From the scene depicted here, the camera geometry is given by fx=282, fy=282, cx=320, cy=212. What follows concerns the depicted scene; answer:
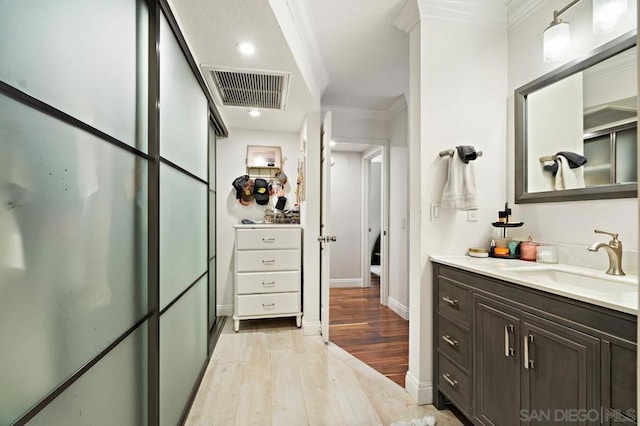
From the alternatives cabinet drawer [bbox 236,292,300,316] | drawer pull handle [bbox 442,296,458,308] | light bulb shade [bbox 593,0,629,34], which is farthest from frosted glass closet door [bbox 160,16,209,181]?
light bulb shade [bbox 593,0,629,34]

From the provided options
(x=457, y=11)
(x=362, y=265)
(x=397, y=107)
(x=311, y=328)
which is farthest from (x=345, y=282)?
(x=457, y=11)

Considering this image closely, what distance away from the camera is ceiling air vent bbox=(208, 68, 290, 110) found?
2.02 meters

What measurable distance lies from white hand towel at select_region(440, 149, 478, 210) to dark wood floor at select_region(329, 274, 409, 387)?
1288 mm

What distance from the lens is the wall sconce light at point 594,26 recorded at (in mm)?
1270

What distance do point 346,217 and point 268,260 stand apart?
2.15 meters

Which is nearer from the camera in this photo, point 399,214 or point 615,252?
point 615,252

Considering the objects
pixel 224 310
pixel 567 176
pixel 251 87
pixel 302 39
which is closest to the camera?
pixel 567 176

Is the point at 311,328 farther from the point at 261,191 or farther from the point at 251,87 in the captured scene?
the point at 251,87

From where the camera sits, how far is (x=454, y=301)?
5.10 feet

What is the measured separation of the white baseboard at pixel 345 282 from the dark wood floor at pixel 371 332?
461 mm

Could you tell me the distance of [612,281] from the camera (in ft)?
3.90

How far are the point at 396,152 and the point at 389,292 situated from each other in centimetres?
178

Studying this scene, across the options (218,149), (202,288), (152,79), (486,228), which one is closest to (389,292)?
(486,228)

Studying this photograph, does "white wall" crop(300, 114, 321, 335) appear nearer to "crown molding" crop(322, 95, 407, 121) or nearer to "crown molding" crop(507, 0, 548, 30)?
"crown molding" crop(322, 95, 407, 121)
